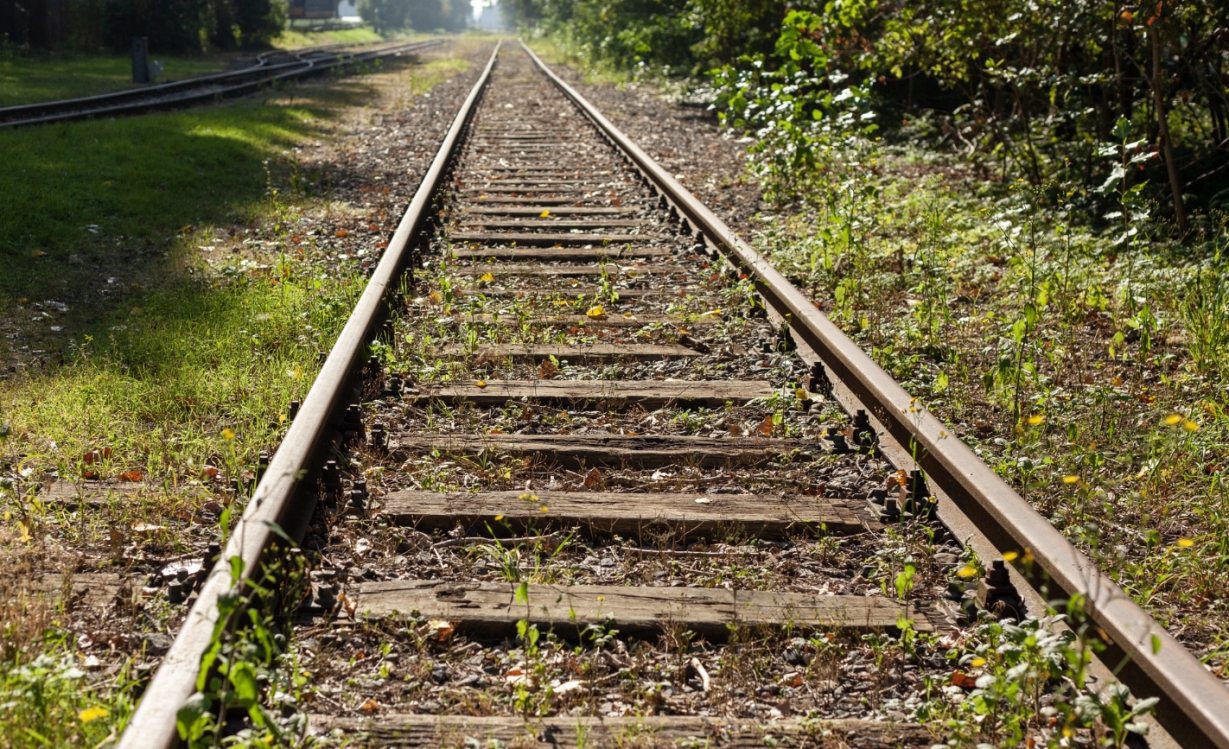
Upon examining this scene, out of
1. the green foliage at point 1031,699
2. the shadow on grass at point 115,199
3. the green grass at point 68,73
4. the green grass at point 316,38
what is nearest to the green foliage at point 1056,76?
the green foliage at point 1031,699

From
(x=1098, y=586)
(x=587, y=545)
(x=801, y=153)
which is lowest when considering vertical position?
(x=587, y=545)

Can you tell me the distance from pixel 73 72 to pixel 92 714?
21.6 m

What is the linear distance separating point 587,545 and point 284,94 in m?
17.1

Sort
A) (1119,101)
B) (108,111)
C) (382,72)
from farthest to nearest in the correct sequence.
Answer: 1. (382,72)
2. (108,111)
3. (1119,101)

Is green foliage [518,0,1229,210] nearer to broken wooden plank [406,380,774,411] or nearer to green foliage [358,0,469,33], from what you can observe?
broken wooden plank [406,380,774,411]

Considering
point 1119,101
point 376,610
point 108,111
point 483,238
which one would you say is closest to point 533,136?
point 108,111

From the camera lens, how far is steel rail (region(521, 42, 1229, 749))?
7.00ft

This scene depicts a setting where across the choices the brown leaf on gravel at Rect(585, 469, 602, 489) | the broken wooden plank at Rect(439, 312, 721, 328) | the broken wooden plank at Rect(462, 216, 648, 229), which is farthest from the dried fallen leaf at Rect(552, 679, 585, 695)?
the broken wooden plank at Rect(462, 216, 648, 229)

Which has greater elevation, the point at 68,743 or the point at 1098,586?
the point at 1098,586

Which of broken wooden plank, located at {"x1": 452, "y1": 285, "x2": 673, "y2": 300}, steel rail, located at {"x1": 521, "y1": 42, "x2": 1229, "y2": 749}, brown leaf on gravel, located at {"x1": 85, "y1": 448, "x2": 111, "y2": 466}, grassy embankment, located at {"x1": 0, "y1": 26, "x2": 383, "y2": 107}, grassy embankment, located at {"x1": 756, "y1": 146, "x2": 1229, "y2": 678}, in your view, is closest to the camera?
steel rail, located at {"x1": 521, "y1": 42, "x2": 1229, "y2": 749}

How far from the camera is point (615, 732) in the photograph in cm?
234

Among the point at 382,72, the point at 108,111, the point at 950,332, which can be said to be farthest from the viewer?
the point at 382,72

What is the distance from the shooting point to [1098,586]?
8.09 feet

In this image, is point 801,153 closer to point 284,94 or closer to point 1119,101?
point 1119,101
